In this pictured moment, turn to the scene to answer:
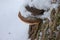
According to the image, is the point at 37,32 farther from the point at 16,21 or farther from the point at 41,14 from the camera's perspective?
the point at 16,21

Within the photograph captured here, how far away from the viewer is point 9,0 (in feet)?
4.28

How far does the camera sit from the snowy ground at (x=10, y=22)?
1280 mm

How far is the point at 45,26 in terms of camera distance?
0.86 metres

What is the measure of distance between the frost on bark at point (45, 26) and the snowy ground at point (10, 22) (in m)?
0.29

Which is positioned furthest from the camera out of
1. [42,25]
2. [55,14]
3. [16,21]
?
[16,21]

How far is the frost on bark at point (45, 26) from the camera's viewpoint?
801mm

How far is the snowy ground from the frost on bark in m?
0.29

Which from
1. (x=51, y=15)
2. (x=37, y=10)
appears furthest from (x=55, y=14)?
(x=37, y=10)

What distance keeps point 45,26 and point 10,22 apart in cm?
50

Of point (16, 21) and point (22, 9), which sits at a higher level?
point (22, 9)

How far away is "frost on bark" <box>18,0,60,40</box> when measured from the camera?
80 centimetres

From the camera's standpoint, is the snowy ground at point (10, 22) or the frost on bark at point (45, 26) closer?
the frost on bark at point (45, 26)

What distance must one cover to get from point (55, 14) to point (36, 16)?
15cm

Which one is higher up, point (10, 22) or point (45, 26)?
point (45, 26)
